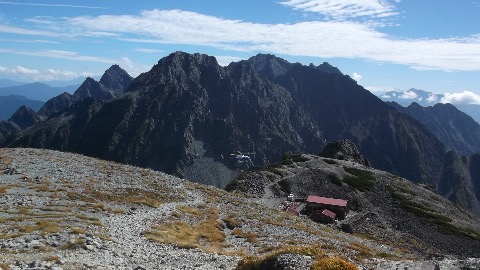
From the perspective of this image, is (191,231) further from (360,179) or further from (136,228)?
(360,179)

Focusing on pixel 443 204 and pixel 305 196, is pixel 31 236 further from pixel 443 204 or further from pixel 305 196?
pixel 443 204

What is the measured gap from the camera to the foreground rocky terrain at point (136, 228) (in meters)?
30.2

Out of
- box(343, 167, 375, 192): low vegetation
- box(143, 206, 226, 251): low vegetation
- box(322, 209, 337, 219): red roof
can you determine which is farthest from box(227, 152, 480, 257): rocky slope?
box(143, 206, 226, 251): low vegetation

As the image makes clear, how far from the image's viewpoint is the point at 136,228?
149ft

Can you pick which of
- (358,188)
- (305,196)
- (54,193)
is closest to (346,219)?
(305,196)

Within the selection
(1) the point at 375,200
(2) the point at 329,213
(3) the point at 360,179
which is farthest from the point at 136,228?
(3) the point at 360,179

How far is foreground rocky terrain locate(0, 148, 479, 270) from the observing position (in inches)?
1189

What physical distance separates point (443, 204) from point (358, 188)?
41.8m

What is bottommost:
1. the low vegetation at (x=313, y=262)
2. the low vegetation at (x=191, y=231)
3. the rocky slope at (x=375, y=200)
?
the rocky slope at (x=375, y=200)

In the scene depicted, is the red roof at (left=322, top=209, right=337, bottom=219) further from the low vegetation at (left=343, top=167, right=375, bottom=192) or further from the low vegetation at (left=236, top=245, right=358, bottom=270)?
the low vegetation at (left=236, top=245, right=358, bottom=270)

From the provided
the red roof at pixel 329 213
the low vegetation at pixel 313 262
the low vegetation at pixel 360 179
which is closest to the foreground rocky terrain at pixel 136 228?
the low vegetation at pixel 313 262

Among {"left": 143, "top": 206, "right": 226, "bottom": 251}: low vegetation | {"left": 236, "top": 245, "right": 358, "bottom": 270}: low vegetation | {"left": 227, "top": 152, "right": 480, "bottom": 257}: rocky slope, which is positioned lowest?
{"left": 227, "top": 152, "right": 480, "bottom": 257}: rocky slope

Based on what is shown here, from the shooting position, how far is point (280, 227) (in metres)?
63.5

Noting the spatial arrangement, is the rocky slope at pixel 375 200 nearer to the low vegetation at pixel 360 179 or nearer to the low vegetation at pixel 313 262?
the low vegetation at pixel 360 179
